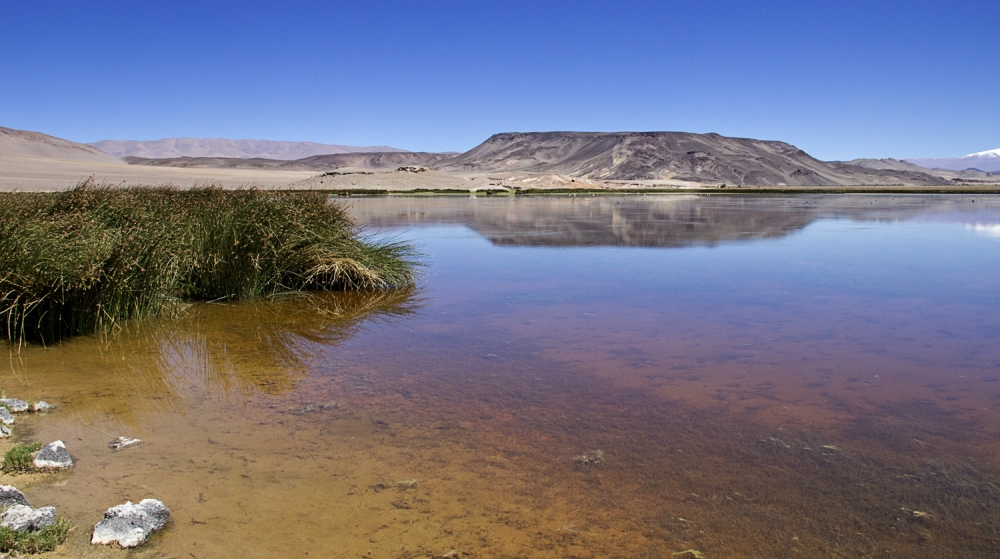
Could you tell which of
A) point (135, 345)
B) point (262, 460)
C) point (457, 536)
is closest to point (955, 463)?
point (457, 536)

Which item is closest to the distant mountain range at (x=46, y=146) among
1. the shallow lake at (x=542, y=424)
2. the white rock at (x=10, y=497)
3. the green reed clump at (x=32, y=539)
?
the shallow lake at (x=542, y=424)

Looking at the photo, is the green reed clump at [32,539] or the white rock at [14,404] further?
the white rock at [14,404]

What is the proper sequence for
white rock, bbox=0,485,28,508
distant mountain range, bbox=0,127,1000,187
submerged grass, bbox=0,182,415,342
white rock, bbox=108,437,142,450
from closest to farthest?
white rock, bbox=0,485,28,508 → white rock, bbox=108,437,142,450 → submerged grass, bbox=0,182,415,342 → distant mountain range, bbox=0,127,1000,187

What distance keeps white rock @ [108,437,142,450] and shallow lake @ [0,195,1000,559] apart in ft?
0.17

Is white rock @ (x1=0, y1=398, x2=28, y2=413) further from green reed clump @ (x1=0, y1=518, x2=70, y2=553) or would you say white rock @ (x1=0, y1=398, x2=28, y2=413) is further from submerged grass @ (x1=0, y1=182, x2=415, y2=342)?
green reed clump @ (x1=0, y1=518, x2=70, y2=553)

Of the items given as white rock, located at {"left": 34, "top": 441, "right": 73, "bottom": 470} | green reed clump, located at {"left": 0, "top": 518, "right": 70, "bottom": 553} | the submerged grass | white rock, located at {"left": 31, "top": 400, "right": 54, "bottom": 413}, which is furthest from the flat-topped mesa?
green reed clump, located at {"left": 0, "top": 518, "right": 70, "bottom": 553}

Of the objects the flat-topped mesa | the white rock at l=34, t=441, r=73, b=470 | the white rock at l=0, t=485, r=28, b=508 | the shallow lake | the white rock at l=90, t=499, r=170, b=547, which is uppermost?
the flat-topped mesa

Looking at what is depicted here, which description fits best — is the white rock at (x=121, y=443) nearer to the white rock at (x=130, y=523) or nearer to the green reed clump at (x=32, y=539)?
the white rock at (x=130, y=523)

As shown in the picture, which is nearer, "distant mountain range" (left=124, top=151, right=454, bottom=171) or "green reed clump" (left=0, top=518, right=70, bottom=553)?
"green reed clump" (left=0, top=518, right=70, bottom=553)

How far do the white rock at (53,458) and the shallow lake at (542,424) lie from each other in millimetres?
79

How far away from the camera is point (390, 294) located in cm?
993

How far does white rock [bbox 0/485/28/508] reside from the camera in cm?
319

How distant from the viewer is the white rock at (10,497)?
3189 millimetres


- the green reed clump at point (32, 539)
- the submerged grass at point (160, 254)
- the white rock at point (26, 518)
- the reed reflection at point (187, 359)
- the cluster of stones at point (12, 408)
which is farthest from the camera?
the submerged grass at point (160, 254)
